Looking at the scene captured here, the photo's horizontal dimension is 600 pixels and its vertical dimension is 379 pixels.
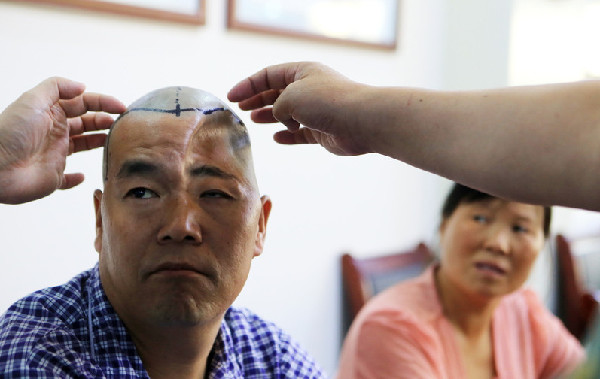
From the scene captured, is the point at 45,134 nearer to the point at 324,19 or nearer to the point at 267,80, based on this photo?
the point at 267,80

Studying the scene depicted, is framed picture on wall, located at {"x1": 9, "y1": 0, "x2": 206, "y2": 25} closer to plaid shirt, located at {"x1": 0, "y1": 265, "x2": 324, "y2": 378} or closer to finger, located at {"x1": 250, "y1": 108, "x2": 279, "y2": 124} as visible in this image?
finger, located at {"x1": 250, "y1": 108, "x2": 279, "y2": 124}

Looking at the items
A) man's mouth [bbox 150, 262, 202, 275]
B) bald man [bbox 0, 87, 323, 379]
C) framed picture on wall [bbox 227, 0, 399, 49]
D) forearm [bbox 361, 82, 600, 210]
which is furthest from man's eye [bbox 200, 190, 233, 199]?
framed picture on wall [bbox 227, 0, 399, 49]

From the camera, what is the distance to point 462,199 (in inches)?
70.1

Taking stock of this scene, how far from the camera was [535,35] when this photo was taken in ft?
9.43

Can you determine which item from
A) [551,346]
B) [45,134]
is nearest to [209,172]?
[45,134]

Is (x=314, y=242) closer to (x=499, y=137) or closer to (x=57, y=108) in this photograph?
(x=57, y=108)

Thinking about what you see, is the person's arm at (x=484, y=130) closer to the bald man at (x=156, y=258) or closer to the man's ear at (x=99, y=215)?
→ the bald man at (x=156, y=258)

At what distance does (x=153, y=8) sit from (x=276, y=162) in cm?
70

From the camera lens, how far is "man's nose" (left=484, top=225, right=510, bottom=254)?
1.70 meters

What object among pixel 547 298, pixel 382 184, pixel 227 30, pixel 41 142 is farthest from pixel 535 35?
pixel 41 142

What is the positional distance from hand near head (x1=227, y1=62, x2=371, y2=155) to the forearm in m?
0.06

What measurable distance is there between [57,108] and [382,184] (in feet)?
5.65

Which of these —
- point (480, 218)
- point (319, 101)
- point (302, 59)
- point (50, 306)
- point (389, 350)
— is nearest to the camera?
point (319, 101)

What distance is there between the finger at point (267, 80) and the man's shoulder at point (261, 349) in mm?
472
